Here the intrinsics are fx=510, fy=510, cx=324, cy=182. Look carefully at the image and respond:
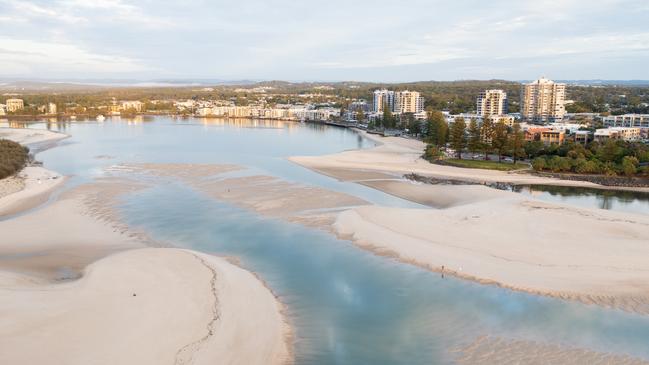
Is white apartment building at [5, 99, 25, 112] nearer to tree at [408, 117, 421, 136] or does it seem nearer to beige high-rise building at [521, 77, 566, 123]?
tree at [408, 117, 421, 136]

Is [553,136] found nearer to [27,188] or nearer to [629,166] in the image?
[629,166]

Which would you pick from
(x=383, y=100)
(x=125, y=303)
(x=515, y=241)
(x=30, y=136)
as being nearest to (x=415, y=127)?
(x=383, y=100)

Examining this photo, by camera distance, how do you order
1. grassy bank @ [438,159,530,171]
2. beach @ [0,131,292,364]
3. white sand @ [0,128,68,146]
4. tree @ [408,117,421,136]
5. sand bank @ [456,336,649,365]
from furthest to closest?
tree @ [408,117,421,136] → white sand @ [0,128,68,146] → grassy bank @ [438,159,530,171] → sand bank @ [456,336,649,365] → beach @ [0,131,292,364]

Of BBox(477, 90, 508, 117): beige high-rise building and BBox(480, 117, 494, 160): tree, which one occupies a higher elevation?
BBox(477, 90, 508, 117): beige high-rise building

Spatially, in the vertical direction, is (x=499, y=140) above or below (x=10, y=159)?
above

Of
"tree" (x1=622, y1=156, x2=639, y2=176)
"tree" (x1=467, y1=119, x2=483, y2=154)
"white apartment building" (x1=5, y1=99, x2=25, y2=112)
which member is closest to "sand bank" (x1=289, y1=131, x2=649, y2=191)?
"tree" (x1=622, y1=156, x2=639, y2=176)

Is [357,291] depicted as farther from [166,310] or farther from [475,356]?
[166,310]

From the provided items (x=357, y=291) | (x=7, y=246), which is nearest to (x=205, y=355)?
(x=357, y=291)

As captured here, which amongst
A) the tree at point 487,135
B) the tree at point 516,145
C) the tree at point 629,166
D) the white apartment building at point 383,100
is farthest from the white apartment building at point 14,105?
the tree at point 629,166
